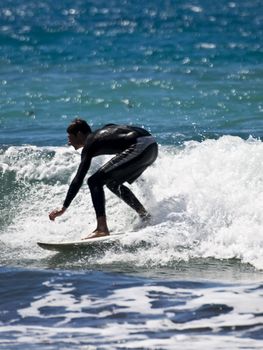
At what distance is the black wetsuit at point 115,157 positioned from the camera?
11.9 metres

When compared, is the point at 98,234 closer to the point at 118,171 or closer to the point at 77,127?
the point at 118,171

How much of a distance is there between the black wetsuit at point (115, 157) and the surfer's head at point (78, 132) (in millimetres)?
80

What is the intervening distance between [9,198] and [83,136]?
3.35 meters

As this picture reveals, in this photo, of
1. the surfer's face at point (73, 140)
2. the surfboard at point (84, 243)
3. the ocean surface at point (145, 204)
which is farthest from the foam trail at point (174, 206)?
the surfer's face at point (73, 140)

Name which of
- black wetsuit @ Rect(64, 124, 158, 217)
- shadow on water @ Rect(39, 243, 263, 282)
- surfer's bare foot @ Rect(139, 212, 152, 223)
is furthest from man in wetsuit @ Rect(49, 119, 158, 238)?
surfer's bare foot @ Rect(139, 212, 152, 223)

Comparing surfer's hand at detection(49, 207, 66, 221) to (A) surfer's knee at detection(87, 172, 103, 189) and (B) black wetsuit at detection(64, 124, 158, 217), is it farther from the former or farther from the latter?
(A) surfer's knee at detection(87, 172, 103, 189)

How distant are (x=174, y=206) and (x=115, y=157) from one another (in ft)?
3.45

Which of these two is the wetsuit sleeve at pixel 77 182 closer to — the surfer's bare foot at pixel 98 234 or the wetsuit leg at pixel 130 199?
the surfer's bare foot at pixel 98 234

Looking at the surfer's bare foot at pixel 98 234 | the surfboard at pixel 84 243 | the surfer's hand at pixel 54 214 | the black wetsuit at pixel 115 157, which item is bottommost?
the surfboard at pixel 84 243

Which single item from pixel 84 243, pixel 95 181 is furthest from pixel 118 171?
pixel 84 243

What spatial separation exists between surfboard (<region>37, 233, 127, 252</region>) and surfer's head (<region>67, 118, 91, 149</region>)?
1044 millimetres

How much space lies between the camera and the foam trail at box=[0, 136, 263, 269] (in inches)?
466

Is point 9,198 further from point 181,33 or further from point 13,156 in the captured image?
point 181,33

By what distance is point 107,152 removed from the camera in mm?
12117
